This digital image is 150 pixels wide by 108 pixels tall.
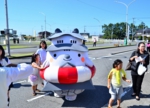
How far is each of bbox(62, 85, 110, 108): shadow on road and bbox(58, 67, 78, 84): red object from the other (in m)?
0.92

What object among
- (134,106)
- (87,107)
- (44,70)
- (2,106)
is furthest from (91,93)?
(2,106)

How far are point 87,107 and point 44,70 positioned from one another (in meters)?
1.51

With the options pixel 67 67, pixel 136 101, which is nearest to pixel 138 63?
pixel 136 101

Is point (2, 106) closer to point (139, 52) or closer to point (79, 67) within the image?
point (79, 67)

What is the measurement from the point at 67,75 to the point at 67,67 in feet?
0.70

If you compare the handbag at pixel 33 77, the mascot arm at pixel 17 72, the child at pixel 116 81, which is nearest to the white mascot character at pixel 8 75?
the mascot arm at pixel 17 72

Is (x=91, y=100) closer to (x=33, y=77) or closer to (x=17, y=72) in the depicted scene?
(x=33, y=77)

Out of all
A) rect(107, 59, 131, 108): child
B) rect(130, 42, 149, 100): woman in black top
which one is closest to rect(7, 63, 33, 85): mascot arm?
rect(107, 59, 131, 108): child

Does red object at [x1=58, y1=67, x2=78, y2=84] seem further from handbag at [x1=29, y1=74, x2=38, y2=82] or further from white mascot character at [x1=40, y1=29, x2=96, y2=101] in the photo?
handbag at [x1=29, y1=74, x2=38, y2=82]

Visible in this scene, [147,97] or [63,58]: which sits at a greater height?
[63,58]

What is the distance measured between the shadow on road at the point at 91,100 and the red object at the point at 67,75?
3.02 feet

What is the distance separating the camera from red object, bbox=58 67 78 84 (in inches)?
168

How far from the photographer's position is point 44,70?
187 inches

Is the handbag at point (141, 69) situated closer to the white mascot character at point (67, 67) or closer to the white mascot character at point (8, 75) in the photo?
the white mascot character at point (67, 67)
